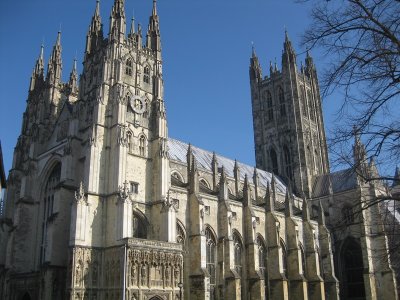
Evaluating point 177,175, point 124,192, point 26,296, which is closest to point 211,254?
point 177,175

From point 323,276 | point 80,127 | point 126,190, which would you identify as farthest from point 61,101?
point 323,276

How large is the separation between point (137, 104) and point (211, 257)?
1550 cm

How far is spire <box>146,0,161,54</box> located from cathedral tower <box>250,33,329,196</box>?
30758 mm

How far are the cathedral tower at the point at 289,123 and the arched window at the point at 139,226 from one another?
33.9 meters

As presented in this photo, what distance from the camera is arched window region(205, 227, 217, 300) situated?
127ft

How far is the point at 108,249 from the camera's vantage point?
1253 inches

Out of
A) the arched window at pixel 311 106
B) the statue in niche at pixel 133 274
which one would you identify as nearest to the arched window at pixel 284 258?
the statue in niche at pixel 133 274

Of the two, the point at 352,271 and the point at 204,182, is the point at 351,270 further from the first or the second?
the point at 204,182

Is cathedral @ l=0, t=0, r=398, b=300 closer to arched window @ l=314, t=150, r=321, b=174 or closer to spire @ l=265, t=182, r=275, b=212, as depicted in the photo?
spire @ l=265, t=182, r=275, b=212

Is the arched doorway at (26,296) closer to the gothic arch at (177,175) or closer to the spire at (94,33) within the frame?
the gothic arch at (177,175)

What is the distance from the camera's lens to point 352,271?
5419cm

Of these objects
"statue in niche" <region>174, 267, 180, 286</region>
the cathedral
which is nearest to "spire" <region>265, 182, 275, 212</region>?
the cathedral

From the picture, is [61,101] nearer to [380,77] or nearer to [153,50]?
[153,50]

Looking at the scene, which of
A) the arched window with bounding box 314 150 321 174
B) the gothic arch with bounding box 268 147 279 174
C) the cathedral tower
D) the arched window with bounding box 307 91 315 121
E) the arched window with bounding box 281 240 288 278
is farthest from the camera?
the arched window with bounding box 307 91 315 121
